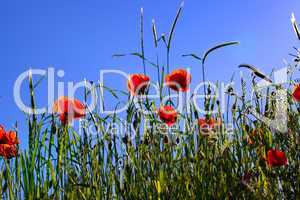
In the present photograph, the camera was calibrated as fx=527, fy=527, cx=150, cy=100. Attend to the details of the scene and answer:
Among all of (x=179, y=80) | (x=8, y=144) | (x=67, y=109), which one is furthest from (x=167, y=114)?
(x=8, y=144)

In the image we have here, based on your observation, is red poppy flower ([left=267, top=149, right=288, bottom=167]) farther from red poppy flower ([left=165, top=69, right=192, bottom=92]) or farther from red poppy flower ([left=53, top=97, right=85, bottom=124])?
red poppy flower ([left=53, top=97, right=85, bottom=124])

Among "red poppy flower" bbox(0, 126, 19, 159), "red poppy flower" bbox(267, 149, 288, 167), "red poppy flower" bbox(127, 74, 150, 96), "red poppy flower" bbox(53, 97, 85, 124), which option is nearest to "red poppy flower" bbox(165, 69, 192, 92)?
"red poppy flower" bbox(127, 74, 150, 96)

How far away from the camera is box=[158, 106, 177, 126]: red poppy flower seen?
2475 millimetres

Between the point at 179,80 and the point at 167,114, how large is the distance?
20cm

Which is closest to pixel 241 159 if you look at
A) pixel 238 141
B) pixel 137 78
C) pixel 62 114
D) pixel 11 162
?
pixel 238 141

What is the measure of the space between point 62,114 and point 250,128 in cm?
101

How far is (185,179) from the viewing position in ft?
7.58

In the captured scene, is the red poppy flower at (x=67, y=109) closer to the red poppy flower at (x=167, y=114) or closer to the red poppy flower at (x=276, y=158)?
the red poppy flower at (x=167, y=114)

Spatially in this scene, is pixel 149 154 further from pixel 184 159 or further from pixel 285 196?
pixel 285 196

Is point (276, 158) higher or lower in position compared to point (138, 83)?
lower

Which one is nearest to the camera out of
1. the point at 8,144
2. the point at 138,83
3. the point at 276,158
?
the point at 276,158

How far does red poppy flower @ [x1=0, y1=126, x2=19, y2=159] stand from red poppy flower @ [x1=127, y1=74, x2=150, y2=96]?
0.58 metres

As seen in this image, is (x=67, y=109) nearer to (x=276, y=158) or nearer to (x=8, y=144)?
(x=8, y=144)

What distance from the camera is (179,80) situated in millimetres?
2590
